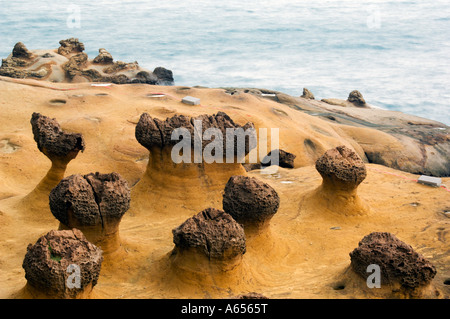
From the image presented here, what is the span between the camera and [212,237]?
6.79 metres

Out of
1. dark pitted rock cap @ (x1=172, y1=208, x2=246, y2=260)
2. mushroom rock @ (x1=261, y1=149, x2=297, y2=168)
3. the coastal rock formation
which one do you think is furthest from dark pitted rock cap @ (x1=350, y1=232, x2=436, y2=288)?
the coastal rock formation

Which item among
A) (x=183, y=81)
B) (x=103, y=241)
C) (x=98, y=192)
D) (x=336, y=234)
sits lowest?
(x=183, y=81)

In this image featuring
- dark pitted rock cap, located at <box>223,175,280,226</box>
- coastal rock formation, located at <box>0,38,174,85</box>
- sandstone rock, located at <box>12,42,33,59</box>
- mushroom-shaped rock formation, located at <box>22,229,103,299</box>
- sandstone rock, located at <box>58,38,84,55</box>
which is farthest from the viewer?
sandstone rock, located at <box>58,38,84,55</box>

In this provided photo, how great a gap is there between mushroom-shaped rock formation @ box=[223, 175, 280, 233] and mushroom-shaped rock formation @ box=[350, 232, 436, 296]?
1.59 metres

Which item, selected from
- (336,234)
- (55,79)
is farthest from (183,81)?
(336,234)

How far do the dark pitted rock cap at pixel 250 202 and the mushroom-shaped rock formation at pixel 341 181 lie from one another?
2.11m

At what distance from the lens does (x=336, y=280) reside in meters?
7.25

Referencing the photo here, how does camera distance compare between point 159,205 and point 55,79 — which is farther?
point 55,79

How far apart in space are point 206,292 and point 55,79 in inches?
693

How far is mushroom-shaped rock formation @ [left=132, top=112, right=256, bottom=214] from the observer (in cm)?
1017

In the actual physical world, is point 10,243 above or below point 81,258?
below

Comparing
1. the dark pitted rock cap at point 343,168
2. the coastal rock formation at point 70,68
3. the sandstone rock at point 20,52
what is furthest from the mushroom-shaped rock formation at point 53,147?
the sandstone rock at point 20,52

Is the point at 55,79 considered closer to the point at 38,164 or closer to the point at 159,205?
the point at 38,164
